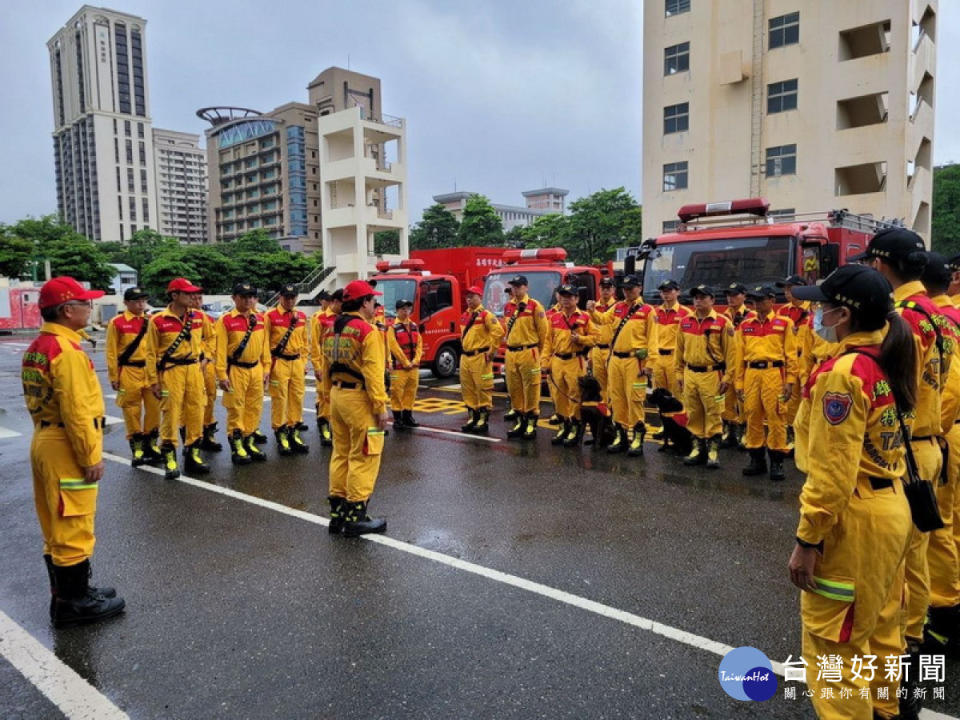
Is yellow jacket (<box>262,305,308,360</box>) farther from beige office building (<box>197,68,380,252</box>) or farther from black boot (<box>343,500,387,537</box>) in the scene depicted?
beige office building (<box>197,68,380,252</box>)

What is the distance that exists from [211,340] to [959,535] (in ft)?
23.3

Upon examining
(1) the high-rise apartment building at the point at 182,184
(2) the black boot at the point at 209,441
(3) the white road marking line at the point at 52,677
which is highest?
(1) the high-rise apartment building at the point at 182,184

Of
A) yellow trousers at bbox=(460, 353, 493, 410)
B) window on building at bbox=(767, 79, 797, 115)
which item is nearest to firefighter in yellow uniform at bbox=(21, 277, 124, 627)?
yellow trousers at bbox=(460, 353, 493, 410)

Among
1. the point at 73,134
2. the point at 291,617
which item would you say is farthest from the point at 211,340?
the point at 73,134

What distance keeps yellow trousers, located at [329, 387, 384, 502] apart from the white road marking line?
84.3 inches

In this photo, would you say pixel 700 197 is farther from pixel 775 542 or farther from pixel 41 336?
pixel 41 336

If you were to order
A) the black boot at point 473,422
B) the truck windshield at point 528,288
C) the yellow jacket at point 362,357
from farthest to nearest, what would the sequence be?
the truck windshield at point 528,288 < the black boot at point 473,422 < the yellow jacket at point 362,357

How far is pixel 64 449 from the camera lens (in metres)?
3.86

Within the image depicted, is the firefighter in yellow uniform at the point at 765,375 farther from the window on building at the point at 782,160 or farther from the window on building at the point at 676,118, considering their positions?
the window on building at the point at 676,118

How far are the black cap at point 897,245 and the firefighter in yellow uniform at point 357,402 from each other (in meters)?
3.29

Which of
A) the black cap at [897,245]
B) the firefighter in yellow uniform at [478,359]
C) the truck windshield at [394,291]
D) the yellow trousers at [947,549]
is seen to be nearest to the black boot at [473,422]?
the firefighter in yellow uniform at [478,359]

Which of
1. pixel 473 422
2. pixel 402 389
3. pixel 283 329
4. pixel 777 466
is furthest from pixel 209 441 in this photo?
pixel 777 466

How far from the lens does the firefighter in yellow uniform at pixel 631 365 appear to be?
7.85 metres

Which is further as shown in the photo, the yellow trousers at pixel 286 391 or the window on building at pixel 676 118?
the window on building at pixel 676 118
